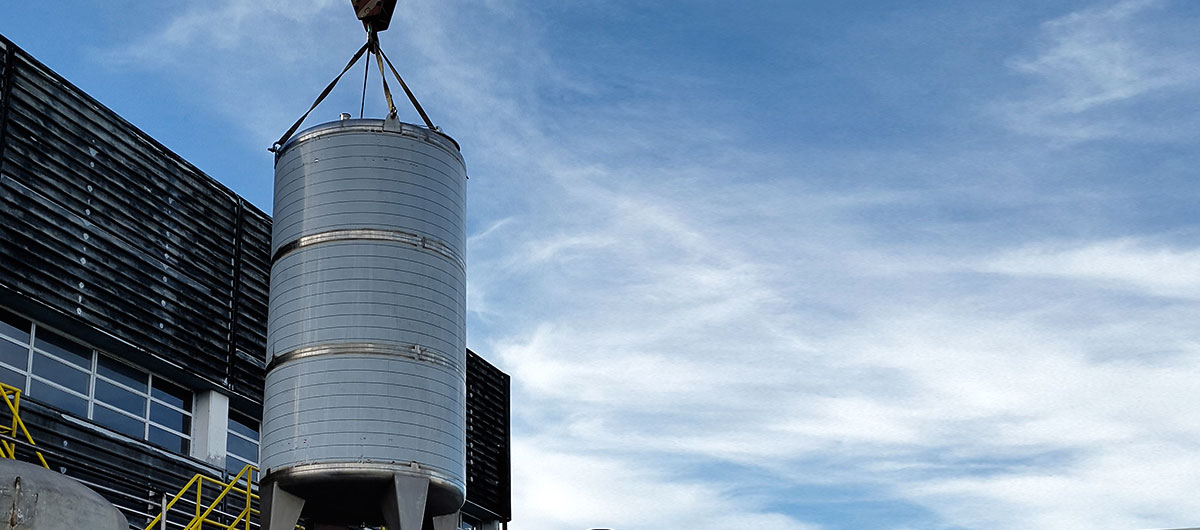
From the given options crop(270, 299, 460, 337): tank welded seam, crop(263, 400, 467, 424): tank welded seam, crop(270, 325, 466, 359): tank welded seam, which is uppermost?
crop(270, 299, 460, 337): tank welded seam

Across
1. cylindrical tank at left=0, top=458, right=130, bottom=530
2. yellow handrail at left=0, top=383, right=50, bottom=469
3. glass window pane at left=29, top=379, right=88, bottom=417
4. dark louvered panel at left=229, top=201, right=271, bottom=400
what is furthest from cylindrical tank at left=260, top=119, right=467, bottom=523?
dark louvered panel at left=229, top=201, right=271, bottom=400

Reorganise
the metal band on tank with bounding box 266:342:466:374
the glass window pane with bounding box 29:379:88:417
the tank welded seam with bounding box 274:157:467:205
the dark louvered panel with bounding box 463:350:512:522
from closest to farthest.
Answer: the metal band on tank with bounding box 266:342:466:374 → the tank welded seam with bounding box 274:157:467:205 → the glass window pane with bounding box 29:379:88:417 → the dark louvered panel with bounding box 463:350:512:522

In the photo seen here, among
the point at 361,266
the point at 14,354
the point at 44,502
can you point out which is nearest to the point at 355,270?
the point at 361,266

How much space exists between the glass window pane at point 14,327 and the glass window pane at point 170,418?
3.21 m

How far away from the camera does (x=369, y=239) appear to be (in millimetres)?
17094

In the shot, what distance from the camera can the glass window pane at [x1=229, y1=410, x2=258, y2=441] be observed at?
27141 mm

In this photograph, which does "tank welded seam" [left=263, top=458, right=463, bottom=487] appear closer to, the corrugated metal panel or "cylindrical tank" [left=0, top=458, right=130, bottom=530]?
"cylindrical tank" [left=0, top=458, right=130, bottom=530]

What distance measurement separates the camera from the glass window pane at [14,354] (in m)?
21.7

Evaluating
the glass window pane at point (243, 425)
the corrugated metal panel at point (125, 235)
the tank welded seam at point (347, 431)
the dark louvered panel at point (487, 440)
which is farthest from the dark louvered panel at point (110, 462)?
the dark louvered panel at point (487, 440)

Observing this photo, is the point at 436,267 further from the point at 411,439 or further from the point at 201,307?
the point at 201,307

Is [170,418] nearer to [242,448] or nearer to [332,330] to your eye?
→ [242,448]

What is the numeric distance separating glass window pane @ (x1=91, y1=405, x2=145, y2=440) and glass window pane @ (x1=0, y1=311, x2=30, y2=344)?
5.97 feet

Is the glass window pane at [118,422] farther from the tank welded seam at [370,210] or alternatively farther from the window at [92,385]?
the tank welded seam at [370,210]

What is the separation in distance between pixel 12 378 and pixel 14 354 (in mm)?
445
